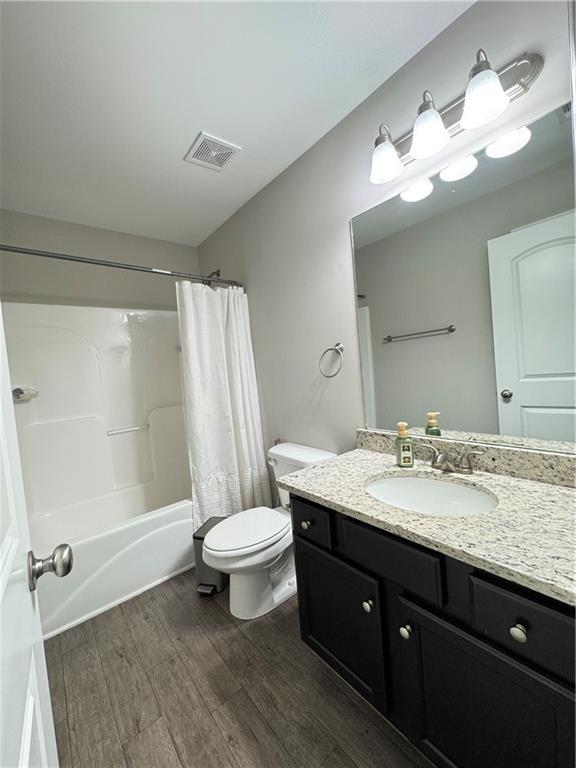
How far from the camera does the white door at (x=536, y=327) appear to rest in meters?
0.95

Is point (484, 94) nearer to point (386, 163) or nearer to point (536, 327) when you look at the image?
point (386, 163)

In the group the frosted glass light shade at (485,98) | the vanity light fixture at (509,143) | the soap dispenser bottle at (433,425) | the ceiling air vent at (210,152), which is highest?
the ceiling air vent at (210,152)

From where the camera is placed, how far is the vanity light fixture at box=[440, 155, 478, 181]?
44.3 inches

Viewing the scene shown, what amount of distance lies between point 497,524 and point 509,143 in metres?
1.21

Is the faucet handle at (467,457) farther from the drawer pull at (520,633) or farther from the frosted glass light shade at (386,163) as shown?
the frosted glass light shade at (386,163)

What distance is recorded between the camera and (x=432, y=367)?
4.33 feet

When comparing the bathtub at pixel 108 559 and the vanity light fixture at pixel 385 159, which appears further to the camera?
the bathtub at pixel 108 559

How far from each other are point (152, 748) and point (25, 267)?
2.64 m

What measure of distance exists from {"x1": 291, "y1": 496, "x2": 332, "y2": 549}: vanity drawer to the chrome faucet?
1.56ft

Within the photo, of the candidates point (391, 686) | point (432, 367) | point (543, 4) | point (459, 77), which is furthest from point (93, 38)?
point (391, 686)

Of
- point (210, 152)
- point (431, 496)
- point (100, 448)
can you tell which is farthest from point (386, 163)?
point (100, 448)

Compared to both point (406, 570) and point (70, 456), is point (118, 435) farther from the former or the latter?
point (406, 570)

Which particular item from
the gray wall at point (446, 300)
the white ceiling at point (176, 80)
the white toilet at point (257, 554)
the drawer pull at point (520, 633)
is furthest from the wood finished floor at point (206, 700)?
the white ceiling at point (176, 80)

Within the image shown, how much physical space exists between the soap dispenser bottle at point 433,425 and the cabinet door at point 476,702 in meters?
0.66
